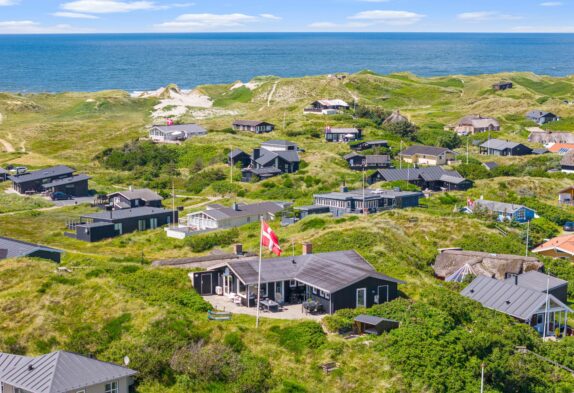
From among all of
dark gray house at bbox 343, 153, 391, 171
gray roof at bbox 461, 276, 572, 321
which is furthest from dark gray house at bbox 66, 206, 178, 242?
gray roof at bbox 461, 276, 572, 321

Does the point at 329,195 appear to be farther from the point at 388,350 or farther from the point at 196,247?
the point at 388,350

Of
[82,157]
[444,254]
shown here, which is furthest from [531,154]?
[82,157]

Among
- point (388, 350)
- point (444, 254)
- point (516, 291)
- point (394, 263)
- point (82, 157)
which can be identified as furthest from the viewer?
point (82, 157)

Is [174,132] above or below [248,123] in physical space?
below

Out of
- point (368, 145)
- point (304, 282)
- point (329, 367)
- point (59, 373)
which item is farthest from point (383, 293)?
point (368, 145)

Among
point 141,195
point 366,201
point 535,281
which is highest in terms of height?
point 535,281

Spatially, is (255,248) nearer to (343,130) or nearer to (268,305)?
(268,305)

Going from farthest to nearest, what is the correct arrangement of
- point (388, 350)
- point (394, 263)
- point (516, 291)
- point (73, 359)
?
1. point (394, 263)
2. point (516, 291)
3. point (388, 350)
4. point (73, 359)
